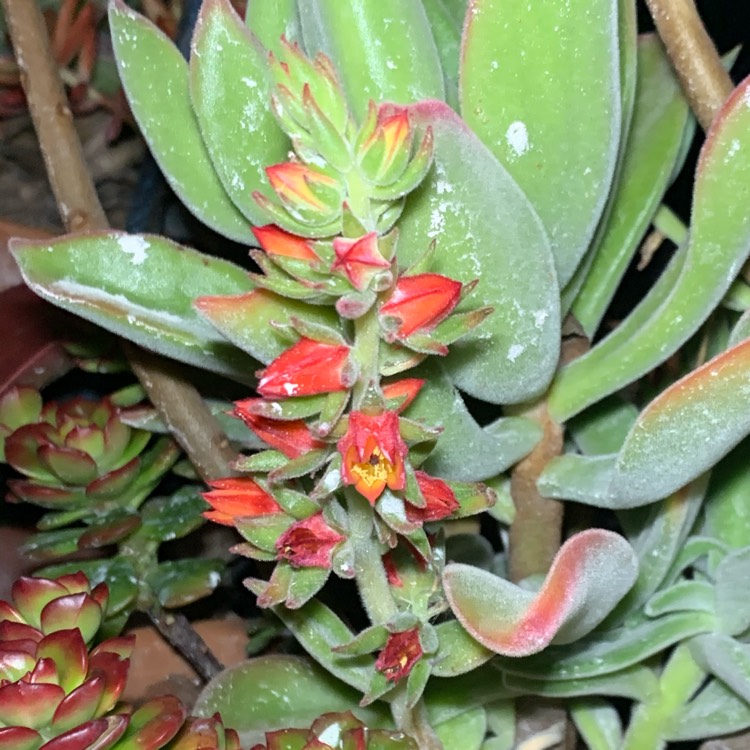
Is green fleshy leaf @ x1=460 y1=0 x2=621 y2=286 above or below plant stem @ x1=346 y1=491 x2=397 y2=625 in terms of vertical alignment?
above

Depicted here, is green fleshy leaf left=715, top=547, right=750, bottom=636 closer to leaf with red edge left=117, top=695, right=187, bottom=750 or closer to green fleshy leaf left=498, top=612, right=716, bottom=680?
green fleshy leaf left=498, top=612, right=716, bottom=680

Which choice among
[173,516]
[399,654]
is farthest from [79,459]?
[399,654]

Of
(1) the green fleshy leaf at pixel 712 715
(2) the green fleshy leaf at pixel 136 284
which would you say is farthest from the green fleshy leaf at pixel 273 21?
(1) the green fleshy leaf at pixel 712 715

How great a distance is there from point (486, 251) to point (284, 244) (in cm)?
12

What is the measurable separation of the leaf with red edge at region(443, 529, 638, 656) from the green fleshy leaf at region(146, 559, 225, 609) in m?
0.24

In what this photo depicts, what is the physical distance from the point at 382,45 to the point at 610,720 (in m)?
→ 0.42

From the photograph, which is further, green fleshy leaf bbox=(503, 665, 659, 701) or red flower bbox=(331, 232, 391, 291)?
green fleshy leaf bbox=(503, 665, 659, 701)

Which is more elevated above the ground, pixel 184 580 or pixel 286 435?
pixel 286 435

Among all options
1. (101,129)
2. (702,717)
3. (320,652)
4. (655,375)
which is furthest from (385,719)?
(101,129)

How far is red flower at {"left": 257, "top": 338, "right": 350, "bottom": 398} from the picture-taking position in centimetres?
37

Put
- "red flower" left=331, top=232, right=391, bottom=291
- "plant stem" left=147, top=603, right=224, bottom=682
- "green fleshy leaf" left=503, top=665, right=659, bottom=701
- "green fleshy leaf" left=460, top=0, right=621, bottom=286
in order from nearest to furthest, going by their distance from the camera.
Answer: "red flower" left=331, top=232, right=391, bottom=291, "green fleshy leaf" left=460, top=0, right=621, bottom=286, "green fleshy leaf" left=503, top=665, right=659, bottom=701, "plant stem" left=147, top=603, right=224, bottom=682

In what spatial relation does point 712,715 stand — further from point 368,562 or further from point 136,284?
point 136,284

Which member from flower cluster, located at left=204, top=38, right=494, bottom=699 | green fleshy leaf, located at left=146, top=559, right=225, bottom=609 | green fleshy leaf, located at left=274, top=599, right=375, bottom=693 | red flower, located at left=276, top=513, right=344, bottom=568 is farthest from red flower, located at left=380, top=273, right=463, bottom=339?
green fleshy leaf, located at left=146, top=559, right=225, bottom=609

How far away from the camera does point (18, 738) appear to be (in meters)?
0.44
